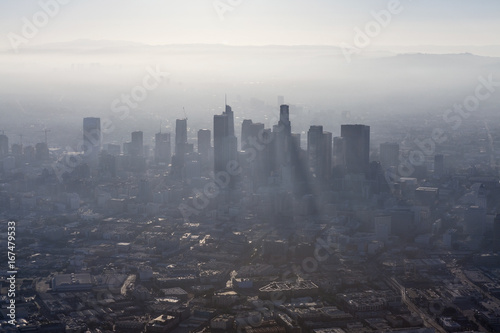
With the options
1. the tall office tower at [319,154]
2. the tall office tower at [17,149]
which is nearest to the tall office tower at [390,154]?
the tall office tower at [319,154]

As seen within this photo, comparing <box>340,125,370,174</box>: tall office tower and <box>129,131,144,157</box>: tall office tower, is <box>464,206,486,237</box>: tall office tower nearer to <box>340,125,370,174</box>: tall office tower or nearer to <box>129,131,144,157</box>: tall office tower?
<box>340,125,370,174</box>: tall office tower

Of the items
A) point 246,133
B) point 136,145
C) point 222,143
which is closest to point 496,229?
point 222,143

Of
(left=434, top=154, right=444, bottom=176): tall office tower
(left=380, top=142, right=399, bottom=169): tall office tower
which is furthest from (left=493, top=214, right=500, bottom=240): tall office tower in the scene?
(left=380, top=142, right=399, bottom=169): tall office tower

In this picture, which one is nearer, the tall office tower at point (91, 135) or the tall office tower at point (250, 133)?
the tall office tower at point (250, 133)

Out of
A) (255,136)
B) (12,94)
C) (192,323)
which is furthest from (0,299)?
(12,94)

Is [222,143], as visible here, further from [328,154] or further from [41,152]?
[41,152]

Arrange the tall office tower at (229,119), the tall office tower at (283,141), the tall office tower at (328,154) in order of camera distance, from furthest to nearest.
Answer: the tall office tower at (229,119) < the tall office tower at (283,141) < the tall office tower at (328,154)

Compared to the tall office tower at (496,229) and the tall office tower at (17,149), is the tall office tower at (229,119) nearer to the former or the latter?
the tall office tower at (17,149)
